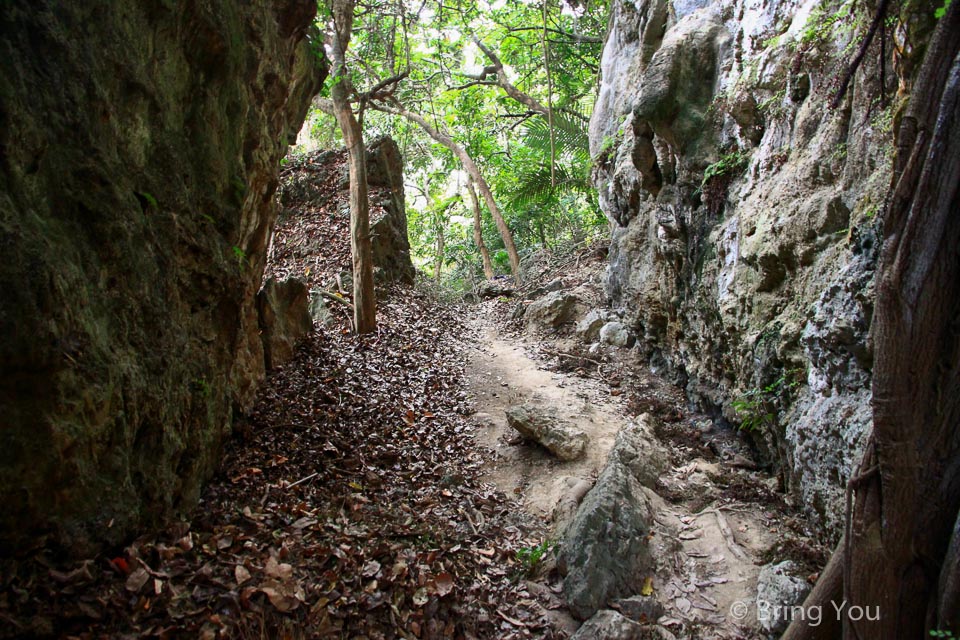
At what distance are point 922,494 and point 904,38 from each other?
259 cm

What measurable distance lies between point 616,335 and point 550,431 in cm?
381

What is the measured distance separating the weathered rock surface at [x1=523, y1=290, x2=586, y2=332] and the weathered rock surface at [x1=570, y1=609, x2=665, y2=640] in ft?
23.3

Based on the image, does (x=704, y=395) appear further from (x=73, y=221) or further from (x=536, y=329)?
(x=73, y=221)

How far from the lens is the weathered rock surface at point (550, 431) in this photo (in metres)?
5.93

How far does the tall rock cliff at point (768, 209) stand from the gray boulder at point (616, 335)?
0.42 m

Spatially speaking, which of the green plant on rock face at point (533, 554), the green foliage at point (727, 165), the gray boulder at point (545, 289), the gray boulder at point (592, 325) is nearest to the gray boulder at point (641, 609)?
the green plant on rock face at point (533, 554)

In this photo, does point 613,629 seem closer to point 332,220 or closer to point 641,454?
point 641,454

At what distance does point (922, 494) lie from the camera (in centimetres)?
271

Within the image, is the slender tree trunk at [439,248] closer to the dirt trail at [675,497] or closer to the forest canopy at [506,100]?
the forest canopy at [506,100]

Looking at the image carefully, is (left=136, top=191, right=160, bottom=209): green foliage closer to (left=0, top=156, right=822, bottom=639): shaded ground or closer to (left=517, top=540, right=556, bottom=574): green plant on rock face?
(left=0, top=156, right=822, bottom=639): shaded ground

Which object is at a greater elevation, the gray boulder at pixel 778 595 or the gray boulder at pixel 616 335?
the gray boulder at pixel 616 335

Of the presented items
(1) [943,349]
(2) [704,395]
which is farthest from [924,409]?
(2) [704,395]

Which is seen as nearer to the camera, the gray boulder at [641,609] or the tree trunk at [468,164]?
the gray boulder at [641,609]

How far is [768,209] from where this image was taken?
16.7ft
